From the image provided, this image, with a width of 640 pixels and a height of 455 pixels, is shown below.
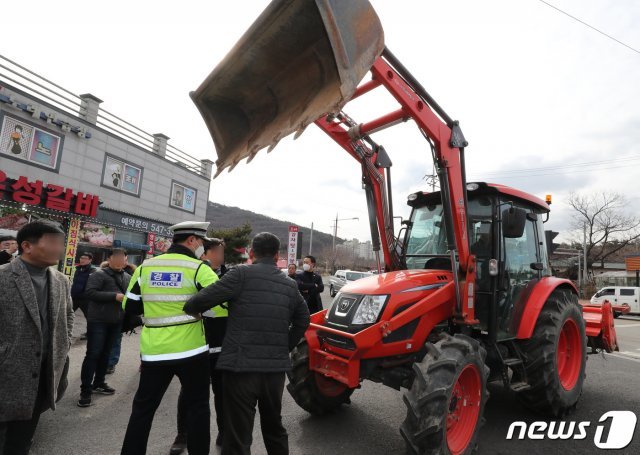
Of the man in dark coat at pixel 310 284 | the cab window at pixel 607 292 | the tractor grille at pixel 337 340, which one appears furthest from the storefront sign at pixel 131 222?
the cab window at pixel 607 292

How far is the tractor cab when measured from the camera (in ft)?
13.3

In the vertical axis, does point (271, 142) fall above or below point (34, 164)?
below

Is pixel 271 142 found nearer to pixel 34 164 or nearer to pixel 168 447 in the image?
pixel 168 447

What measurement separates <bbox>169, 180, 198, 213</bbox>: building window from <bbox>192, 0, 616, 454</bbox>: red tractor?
16.5 metres

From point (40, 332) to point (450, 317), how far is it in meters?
3.46

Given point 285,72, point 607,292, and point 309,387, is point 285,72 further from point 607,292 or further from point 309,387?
point 607,292

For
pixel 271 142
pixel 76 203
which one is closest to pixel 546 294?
pixel 271 142

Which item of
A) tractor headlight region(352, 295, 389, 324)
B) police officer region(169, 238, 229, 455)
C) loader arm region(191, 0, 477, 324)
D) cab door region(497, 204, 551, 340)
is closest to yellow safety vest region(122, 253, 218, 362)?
police officer region(169, 238, 229, 455)

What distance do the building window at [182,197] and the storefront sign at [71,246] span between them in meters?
5.41

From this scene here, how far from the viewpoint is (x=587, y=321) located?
5512 mm

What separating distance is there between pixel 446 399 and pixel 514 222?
1817mm

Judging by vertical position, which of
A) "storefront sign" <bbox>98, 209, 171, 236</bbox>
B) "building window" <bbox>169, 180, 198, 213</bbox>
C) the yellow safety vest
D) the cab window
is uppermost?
"building window" <bbox>169, 180, 198, 213</bbox>

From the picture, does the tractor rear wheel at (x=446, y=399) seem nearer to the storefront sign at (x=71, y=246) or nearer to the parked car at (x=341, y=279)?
the storefront sign at (x=71, y=246)

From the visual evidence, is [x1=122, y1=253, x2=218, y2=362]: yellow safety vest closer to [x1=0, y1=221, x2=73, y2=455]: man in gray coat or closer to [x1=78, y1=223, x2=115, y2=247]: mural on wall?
[x1=0, y1=221, x2=73, y2=455]: man in gray coat
